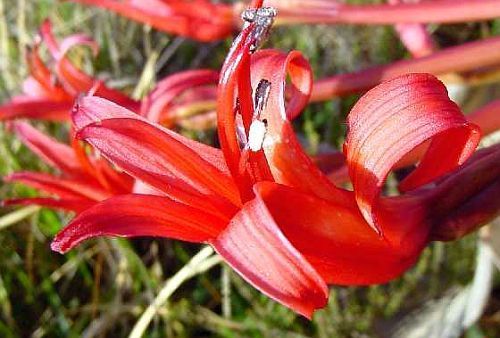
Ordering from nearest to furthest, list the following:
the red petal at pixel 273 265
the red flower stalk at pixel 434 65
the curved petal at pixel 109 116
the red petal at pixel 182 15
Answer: the red petal at pixel 273 265 → the curved petal at pixel 109 116 → the red flower stalk at pixel 434 65 → the red petal at pixel 182 15

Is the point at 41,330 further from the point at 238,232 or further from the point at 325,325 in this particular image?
the point at 238,232

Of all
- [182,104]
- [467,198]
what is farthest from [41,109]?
[467,198]

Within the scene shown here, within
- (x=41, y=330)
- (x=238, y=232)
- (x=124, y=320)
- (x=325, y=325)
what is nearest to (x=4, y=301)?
(x=41, y=330)

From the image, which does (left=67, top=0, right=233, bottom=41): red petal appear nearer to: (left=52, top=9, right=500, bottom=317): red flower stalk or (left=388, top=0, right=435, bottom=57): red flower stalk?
(left=388, top=0, right=435, bottom=57): red flower stalk

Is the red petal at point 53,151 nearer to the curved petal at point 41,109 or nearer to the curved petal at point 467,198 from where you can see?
the curved petal at point 41,109

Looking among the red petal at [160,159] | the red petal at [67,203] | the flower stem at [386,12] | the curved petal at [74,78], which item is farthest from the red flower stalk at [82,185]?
the flower stem at [386,12]

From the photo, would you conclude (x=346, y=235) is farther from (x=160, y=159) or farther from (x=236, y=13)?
(x=236, y=13)
